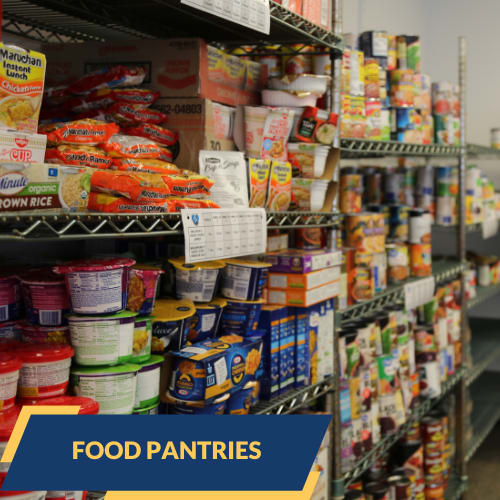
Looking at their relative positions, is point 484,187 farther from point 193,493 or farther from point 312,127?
point 193,493

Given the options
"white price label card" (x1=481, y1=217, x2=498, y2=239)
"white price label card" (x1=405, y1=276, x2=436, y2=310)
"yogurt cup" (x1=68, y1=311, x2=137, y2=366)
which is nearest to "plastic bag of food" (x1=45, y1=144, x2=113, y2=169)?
"yogurt cup" (x1=68, y1=311, x2=137, y2=366)

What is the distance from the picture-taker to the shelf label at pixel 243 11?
5.18 ft

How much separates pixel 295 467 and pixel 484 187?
333cm

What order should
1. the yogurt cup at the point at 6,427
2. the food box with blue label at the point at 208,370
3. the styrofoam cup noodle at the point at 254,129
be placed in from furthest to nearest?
1. the styrofoam cup noodle at the point at 254,129
2. the food box with blue label at the point at 208,370
3. the yogurt cup at the point at 6,427

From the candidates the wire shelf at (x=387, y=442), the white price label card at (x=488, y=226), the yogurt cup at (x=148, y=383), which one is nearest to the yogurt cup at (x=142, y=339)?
the yogurt cup at (x=148, y=383)

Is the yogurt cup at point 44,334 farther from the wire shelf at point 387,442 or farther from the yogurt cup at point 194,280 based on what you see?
the wire shelf at point 387,442

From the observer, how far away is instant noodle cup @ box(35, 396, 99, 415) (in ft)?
4.22

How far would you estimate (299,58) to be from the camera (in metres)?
2.31

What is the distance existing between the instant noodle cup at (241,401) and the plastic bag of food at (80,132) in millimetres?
708

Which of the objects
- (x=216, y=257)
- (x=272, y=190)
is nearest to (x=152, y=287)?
(x=216, y=257)

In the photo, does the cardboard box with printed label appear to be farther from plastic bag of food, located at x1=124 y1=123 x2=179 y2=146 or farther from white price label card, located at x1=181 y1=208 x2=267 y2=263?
white price label card, located at x1=181 y1=208 x2=267 y2=263

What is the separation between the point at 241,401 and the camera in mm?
1776

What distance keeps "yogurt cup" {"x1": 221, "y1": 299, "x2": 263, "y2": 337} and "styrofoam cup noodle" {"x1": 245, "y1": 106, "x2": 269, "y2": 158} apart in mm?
435

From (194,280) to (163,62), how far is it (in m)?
0.59
